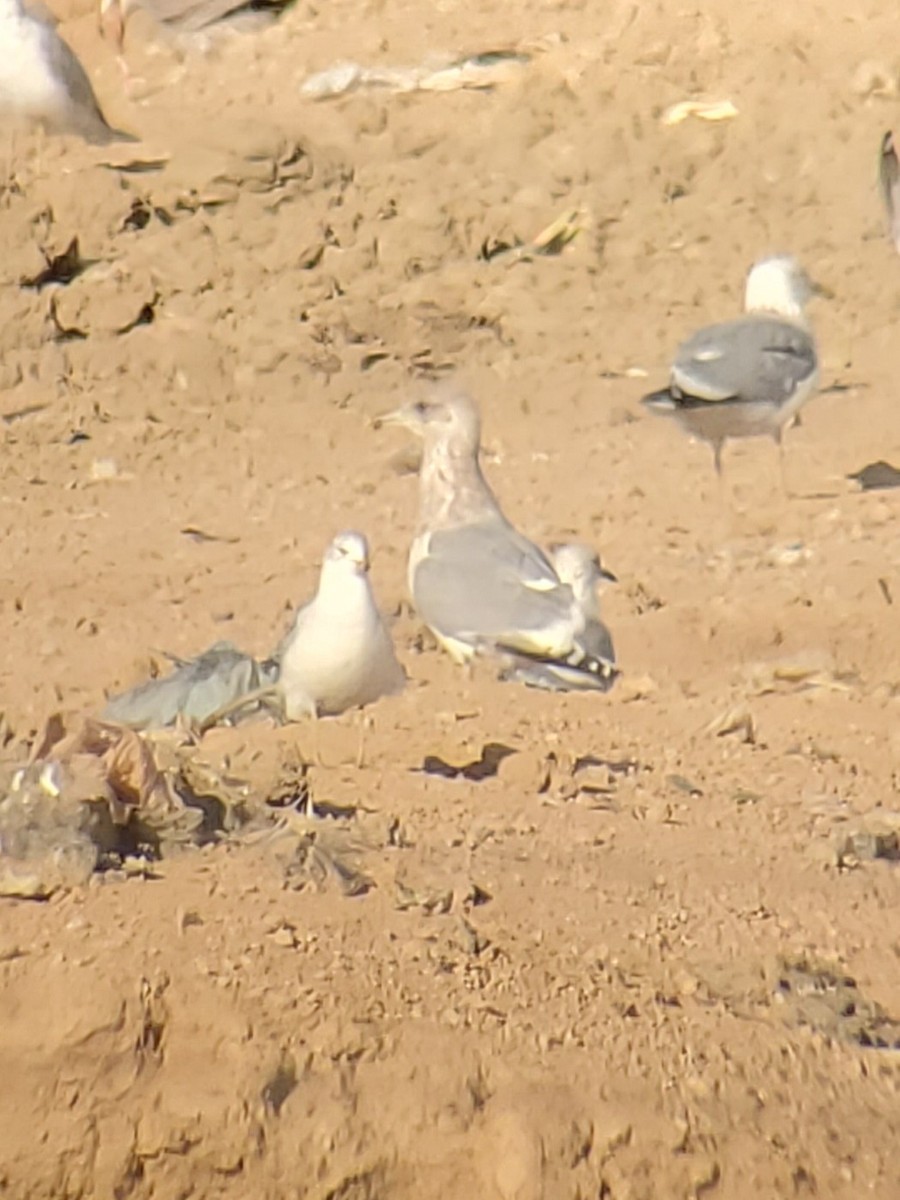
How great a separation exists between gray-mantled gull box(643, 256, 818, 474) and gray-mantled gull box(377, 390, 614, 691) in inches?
53.3

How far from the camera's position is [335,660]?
24.2 ft

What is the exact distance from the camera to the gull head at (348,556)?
24.9 ft

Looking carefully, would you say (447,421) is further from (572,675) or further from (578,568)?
(572,675)

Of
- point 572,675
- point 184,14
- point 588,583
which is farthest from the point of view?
point 184,14

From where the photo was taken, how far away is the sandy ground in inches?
175

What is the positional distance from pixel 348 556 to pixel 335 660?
1.40 ft

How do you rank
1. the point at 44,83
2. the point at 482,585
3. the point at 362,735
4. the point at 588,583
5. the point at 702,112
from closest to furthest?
the point at 362,735, the point at 482,585, the point at 588,583, the point at 44,83, the point at 702,112

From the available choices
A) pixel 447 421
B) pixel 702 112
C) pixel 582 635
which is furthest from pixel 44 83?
pixel 582 635

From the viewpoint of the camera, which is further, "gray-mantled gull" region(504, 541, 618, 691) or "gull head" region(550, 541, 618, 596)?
"gull head" region(550, 541, 618, 596)

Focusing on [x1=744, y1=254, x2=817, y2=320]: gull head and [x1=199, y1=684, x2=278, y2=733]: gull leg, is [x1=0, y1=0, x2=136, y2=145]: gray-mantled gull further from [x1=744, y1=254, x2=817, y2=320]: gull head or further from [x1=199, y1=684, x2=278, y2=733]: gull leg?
[x1=199, y1=684, x2=278, y2=733]: gull leg

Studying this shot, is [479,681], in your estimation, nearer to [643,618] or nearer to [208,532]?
[643,618]

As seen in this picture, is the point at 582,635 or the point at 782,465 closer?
the point at 582,635

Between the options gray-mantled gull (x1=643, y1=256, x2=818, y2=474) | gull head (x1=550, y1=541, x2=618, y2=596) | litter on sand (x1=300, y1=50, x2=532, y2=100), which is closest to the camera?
gull head (x1=550, y1=541, x2=618, y2=596)

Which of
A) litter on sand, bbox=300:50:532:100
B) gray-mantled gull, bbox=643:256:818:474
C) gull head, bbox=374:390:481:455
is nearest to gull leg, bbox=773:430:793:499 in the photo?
gray-mantled gull, bbox=643:256:818:474
